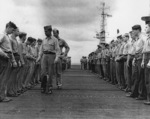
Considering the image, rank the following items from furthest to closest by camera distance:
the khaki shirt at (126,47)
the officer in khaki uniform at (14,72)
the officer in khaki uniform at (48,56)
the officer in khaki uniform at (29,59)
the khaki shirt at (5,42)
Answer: the officer in khaki uniform at (29,59)
the khaki shirt at (126,47)
the officer in khaki uniform at (48,56)
the officer in khaki uniform at (14,72)
the khaki shirt at (5,42)

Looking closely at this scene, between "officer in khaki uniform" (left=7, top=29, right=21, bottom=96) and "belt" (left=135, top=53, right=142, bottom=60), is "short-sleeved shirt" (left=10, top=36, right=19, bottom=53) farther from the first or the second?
"belt" (left=135, top=53, right=142, bottom=60)

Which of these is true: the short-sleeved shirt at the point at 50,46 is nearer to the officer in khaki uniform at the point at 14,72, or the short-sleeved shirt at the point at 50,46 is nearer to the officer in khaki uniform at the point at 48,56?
the officer in khaki uniform at the point at 48,56

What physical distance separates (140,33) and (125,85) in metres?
3.44

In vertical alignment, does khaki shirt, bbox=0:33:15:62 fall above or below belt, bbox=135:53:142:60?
above

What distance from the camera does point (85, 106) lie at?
316 inches

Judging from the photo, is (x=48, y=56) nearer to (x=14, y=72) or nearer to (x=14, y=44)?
(x=14, y=72)

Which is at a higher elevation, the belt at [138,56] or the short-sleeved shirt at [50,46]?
the short-sleeved shirt at [50,46]

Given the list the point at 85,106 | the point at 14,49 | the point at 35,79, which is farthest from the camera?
the point at 35,79

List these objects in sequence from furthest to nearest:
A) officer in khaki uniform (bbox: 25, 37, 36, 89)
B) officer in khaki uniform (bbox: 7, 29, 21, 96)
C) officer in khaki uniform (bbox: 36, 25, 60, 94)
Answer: officer in khaki uniform (bbox: 25, 37, 36, 89), officer in khaki uniform (bbox: 36, 25, 60, 94), officer in khaki uniform (bbox: 7, 29, 21, 96)

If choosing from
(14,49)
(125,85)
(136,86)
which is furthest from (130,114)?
(125,85)

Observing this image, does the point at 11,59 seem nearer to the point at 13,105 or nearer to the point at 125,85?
the point at 13,105

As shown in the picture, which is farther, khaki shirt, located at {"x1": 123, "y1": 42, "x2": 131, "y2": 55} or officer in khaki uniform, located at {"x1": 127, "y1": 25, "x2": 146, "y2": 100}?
khaki shirt, located at {"x1": 123, "y1": 42, "x2": 131, "y2": 55}

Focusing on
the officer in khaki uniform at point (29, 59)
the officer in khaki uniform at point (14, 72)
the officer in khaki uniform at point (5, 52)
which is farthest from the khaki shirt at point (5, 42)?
the officer in khaki uniform at point (29, 59)

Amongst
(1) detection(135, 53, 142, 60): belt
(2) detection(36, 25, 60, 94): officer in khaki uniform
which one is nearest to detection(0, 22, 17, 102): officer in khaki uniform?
(2) detection(36, 25, 60, 94): officer in khaki uniform
